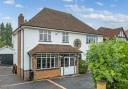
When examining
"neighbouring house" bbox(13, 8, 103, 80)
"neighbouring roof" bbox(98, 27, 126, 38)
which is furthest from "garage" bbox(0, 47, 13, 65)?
"neighbouring roof" bbox(98, 27, 126, 38)

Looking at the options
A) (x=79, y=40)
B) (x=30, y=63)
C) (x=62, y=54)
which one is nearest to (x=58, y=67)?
(x=62, y=54)

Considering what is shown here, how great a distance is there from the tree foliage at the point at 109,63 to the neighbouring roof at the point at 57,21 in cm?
1224

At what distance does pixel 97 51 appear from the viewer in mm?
16391

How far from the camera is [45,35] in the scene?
27.9 metres

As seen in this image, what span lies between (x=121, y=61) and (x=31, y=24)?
13756mm

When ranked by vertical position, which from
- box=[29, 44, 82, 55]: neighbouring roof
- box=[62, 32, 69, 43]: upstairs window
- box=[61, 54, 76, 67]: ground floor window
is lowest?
box=[61, 54, 76, 67]: ground floor window

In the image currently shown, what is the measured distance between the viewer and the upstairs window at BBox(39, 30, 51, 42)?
2750 cm

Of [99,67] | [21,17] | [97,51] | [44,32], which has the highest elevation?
[21,17]

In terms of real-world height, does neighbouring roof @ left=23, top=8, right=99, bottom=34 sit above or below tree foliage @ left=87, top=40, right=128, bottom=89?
above

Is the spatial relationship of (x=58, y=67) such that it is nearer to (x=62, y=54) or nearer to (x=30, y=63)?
(x=62, y=54)

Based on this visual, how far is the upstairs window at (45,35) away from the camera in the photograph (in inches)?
1083

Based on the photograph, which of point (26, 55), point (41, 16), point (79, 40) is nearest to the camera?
point (26, 55)

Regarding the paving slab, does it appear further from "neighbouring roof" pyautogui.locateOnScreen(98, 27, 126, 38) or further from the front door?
"neighbouring roof" pyautogui.locateOnScreen(98, 27, 126, 38)

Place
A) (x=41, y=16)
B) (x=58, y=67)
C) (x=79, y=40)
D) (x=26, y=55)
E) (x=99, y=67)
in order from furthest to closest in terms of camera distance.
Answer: (x=79, y=40), (x=41, y=16), (x=58, y=67), (x=26, y=55), (x=99, y=67)
